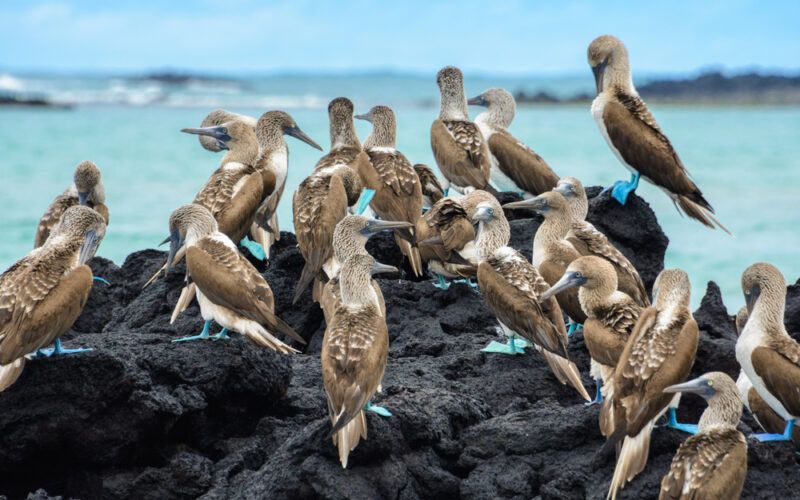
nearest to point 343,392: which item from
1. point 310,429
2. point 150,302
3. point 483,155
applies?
point 310,429

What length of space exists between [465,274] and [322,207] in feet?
3.68

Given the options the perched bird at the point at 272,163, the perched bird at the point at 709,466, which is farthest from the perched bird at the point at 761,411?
the perched bird at the point at 272,163

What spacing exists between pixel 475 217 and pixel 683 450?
313 cm

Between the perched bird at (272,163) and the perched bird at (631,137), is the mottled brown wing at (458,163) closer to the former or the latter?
the perched bird at (631,137)

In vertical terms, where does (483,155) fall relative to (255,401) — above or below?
above

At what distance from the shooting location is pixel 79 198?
33.7 ft

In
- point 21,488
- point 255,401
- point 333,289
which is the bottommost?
point 21,488

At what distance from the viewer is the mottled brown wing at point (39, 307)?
21.3 feet

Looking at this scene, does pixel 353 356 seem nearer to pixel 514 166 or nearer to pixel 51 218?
pixel 51 218

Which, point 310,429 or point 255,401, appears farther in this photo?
point 255,401

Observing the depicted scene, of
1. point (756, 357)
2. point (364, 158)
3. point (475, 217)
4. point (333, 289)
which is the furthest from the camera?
point (364, 158)

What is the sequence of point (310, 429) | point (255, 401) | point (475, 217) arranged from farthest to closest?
point (475, 217) → point (255, 401) → point (310, 429)

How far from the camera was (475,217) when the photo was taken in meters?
8.47

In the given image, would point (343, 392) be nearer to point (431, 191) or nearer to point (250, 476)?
point (250, 476)
